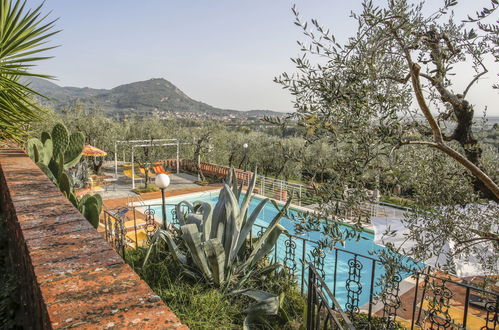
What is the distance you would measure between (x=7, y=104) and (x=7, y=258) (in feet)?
7.23

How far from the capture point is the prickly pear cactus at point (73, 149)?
5.16m

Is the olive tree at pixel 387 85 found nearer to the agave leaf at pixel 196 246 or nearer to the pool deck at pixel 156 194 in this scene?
the agave leaf at pixel 196 246

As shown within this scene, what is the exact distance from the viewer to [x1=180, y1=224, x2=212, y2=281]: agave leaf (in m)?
3.47

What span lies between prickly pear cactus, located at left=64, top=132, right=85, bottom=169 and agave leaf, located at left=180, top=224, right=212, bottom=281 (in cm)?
285

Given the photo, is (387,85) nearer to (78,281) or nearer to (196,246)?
(78,281)

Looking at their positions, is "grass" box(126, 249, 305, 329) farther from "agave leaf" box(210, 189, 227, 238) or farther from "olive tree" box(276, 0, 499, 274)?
"olive tree" box(276, 0, 499, 274)

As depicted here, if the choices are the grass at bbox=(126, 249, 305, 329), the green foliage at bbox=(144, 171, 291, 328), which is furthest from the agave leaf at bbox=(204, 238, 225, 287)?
the grass at bbox=(126, 249, 305, 329)

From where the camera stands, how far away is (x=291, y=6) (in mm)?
2213

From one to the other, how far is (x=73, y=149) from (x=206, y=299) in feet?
12.0

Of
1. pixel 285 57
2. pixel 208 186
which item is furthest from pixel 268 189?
pixel 285 57

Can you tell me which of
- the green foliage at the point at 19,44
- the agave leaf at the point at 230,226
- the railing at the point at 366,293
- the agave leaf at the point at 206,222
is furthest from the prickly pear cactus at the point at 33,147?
the agave leaf at the point at 230,226

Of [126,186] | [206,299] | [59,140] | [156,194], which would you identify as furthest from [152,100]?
[206,299]

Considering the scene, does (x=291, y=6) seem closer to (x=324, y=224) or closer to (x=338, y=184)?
(x=338, y=184)

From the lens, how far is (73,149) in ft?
17.3
